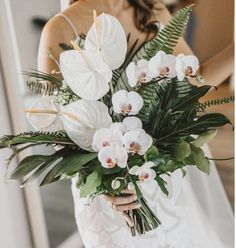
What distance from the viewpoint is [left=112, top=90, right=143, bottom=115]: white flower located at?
1.80ft

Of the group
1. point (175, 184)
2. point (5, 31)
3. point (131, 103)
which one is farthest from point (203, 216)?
point (5, 31)

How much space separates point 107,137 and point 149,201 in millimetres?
367

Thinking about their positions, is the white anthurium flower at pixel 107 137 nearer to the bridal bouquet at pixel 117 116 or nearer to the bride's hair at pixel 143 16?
the bridal bouquet at pixel 117 116

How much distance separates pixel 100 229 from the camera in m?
0.83

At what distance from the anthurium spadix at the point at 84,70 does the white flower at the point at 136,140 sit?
0.09 metres

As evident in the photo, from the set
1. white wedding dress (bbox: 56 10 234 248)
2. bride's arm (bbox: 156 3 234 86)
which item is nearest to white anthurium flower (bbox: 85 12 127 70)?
white wedding dress (bbox: 56 10 234 248)

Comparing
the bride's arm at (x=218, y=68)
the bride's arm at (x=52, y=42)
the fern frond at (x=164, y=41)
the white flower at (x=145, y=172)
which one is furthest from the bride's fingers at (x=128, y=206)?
the bride's arm at (x=218, y=68)

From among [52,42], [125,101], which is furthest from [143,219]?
[52,42]

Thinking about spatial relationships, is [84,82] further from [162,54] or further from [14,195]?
[14,195]

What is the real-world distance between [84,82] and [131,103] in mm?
81

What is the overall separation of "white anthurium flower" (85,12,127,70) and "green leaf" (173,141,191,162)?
0.17m

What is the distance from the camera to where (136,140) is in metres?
0.54

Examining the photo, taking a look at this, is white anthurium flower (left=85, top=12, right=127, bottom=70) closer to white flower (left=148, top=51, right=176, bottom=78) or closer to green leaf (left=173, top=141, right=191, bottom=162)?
white flower (left=148, top=51, right=176, bottom=78)

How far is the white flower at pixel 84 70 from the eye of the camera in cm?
54
